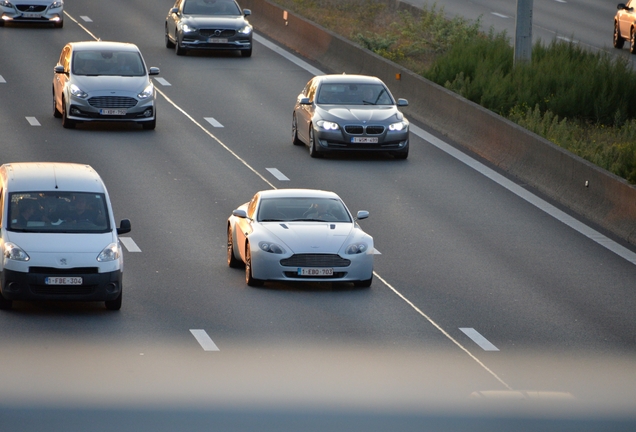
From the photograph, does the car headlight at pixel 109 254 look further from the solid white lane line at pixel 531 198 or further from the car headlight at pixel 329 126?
the car headlight at pixel 329 126

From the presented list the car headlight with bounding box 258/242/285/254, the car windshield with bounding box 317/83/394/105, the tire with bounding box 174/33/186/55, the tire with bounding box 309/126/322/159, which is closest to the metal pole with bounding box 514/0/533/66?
the car windshield with bounding box 317/83/394/105

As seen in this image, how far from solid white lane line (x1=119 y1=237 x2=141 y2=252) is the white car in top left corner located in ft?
86.1

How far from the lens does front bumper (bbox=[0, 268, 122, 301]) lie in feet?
55.3

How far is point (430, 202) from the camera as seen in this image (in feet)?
83.1

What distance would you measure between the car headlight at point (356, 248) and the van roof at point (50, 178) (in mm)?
3175

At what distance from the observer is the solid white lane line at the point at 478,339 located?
53.0 feet

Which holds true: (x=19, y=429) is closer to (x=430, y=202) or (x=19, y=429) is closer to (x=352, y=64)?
(x=430, y=202)

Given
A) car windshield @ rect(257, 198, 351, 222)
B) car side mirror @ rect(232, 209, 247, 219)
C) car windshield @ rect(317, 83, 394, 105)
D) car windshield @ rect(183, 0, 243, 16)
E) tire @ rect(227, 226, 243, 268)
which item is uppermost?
car windshield @ rect(257, 198, 351, 222)

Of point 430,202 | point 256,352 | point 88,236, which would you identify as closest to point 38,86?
point 430,202

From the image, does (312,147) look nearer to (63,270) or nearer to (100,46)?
(100,46)

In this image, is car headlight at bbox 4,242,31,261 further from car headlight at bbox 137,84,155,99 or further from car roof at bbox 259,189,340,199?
car headlight at bbox 137,84,155,99

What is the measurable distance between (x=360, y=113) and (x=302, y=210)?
9.46 metres

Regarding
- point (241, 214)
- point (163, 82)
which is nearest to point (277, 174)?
point (241, 214)

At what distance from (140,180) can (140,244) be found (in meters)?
5.02
